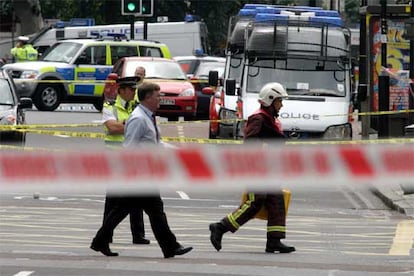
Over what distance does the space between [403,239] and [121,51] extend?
2041 cm

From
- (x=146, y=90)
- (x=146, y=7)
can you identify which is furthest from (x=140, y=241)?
(x=146, y=7)

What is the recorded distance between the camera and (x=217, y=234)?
Answer: 39.6ft

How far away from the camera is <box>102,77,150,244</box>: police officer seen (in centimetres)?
1234

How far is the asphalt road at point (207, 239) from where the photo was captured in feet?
35.8

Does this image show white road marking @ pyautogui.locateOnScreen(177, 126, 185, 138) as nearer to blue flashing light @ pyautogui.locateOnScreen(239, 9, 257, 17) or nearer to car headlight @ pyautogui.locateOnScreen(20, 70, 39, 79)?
blue flashing light @ pyautogui.locateOnScreen(239, 9, 257, 17)

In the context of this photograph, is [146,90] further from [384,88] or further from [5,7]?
[5,7]

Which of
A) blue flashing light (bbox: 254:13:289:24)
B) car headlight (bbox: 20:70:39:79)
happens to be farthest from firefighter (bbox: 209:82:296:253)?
car headlight (bbox: 20:70:39:79)

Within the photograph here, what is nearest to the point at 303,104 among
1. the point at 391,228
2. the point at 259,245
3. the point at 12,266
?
the point at 391,228

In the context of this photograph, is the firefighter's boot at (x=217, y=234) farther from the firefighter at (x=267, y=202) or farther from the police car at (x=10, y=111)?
the police car at (x=10, y=111)

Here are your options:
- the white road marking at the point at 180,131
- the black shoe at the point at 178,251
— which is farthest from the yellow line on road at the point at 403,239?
the white road marking at the point at 180,131

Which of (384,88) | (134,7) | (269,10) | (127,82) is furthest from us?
(134,7)

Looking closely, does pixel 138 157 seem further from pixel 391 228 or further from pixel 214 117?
pixel 214 117

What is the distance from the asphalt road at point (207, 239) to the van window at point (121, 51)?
14.5 metres

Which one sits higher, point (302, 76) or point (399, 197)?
point (302, 76)
